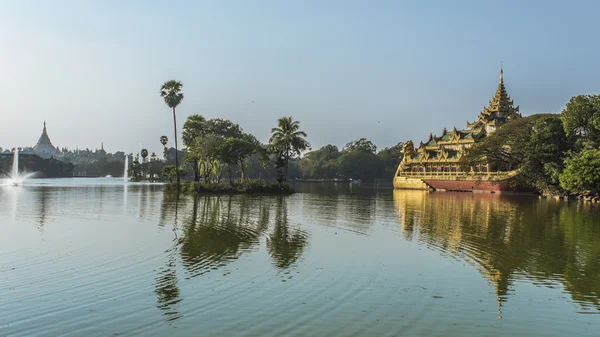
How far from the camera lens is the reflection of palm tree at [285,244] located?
15156 mm

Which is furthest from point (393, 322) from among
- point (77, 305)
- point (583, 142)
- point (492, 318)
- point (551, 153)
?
point (551, 153)

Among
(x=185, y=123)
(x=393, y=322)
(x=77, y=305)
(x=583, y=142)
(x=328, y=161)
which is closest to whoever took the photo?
(x=393, y=322)

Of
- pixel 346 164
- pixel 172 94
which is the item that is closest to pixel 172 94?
pixel 172 94

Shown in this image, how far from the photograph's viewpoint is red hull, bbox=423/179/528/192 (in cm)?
6656

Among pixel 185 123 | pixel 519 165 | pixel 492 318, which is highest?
pixel 185 123

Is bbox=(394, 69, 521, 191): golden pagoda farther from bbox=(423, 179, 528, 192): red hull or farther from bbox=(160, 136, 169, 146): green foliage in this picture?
bbox=(160, 136, 169, 146): green foliage

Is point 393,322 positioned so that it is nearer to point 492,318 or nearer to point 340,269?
point 492,318

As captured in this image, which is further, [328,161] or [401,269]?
[328,161]

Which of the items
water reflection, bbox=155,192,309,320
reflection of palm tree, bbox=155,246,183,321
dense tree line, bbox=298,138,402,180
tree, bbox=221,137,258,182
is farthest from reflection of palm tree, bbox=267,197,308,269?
dense tree line, bbox=298,138,402,180

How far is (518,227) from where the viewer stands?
81.2ft

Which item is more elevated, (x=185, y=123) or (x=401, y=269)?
(x=185, y=123)

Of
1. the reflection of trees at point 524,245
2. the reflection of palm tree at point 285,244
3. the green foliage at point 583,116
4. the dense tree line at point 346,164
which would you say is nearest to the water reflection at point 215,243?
the reflection of palm tree at point 285,244

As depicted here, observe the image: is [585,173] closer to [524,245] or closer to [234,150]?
[524,245]

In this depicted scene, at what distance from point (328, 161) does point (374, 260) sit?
144124 mm
